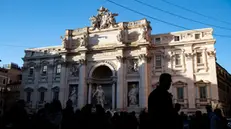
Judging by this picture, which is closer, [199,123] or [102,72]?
[199,123]

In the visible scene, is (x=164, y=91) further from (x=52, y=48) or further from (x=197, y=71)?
(x=52, y=48)

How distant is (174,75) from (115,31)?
974cm

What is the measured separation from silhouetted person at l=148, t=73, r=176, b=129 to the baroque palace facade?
22644mm

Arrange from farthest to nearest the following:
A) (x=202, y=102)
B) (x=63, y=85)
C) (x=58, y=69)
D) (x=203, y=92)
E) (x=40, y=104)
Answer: (x=58, y=69) → (x=40, y=104) → (x=63, y=85) → (x=203, y=92) → (x=202, y=102)

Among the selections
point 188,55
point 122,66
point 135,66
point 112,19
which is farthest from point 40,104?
point 188,55

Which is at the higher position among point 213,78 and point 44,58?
point 44,58

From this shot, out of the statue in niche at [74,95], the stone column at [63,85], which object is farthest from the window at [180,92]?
the stone column at [63,85]

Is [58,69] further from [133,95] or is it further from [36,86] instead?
[133,95]

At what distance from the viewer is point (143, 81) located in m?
27.4

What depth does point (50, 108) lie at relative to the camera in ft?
20.8

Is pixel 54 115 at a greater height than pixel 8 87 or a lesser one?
lesser

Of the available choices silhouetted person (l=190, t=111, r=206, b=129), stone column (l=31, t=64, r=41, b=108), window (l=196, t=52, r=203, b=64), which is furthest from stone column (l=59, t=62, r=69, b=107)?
silhouetted person (l=190, t=111, r=206, b=129)

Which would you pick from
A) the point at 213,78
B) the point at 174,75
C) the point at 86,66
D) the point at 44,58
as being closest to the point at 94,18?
the point at 86,66

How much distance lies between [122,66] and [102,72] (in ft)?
15.3
